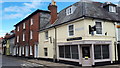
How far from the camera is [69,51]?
1529cm

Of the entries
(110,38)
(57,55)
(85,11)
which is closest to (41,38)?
(57,55)

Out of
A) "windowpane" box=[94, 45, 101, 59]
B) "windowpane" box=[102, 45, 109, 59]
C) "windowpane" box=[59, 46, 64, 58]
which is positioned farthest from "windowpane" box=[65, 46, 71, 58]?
"windowpane" box=[102, 45, 109, 59]

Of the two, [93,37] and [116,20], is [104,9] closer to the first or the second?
[116,20]

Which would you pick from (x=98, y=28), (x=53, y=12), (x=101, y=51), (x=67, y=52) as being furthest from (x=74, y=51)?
(x=53, y=12)

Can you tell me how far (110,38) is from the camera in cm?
1455

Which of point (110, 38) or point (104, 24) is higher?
point (104, 24)

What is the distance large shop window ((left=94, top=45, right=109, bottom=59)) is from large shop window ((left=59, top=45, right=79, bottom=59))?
7.02ft

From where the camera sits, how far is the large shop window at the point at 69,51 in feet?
46.8

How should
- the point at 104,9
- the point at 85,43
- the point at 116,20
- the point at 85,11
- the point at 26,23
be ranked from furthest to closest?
the point at 26,23 < the point at 104,9 < the point at 116,20 < the point at 85,11 < the point at 85,43

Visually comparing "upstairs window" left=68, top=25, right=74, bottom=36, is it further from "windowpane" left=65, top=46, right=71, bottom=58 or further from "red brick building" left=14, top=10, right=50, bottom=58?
"red brick building" left=14, top=10, right=50, bottom=58

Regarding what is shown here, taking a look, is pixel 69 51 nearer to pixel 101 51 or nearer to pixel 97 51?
pixel 97 51

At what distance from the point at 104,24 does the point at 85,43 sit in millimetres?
3756

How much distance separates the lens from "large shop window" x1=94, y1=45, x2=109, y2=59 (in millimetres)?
13477

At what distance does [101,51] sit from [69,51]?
3.79 metres
